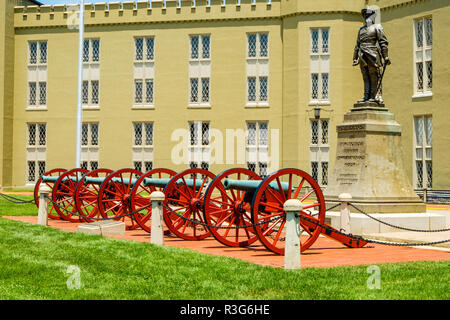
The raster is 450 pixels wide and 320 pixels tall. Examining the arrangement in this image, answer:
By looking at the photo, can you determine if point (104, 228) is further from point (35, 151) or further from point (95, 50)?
point (35, 151)

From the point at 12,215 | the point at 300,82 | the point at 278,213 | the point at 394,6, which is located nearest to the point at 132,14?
the point at 300,82

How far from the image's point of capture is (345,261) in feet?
36.3

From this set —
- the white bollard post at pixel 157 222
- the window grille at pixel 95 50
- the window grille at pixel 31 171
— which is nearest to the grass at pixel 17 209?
the white bollard post at pixel 157 222

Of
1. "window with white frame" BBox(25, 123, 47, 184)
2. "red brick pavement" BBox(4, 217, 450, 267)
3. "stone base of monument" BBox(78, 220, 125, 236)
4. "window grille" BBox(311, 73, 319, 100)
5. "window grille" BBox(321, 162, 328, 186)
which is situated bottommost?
"red brick pavement" BBox(4, 217, 450, 267)

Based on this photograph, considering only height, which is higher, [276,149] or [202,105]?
[202,105]

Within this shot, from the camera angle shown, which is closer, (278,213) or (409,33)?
(278,213)

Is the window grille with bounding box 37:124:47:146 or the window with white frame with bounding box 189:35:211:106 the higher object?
the window with white frame with bounding box 189:35:211:106

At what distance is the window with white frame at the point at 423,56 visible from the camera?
1335 inches

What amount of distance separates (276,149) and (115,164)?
33.4ft

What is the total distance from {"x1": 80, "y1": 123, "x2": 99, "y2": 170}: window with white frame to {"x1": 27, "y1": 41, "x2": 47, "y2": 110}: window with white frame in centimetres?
339

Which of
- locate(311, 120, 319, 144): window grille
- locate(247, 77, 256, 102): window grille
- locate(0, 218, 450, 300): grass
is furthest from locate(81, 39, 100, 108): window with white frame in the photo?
locate(0, 218, 450, 300): grass

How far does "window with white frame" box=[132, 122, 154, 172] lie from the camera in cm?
4094

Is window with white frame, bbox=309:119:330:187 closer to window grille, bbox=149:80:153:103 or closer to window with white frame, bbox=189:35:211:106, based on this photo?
window with white frame, bbox=189:35:211:106

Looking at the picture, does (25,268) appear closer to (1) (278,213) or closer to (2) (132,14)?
(1) (278,213)
